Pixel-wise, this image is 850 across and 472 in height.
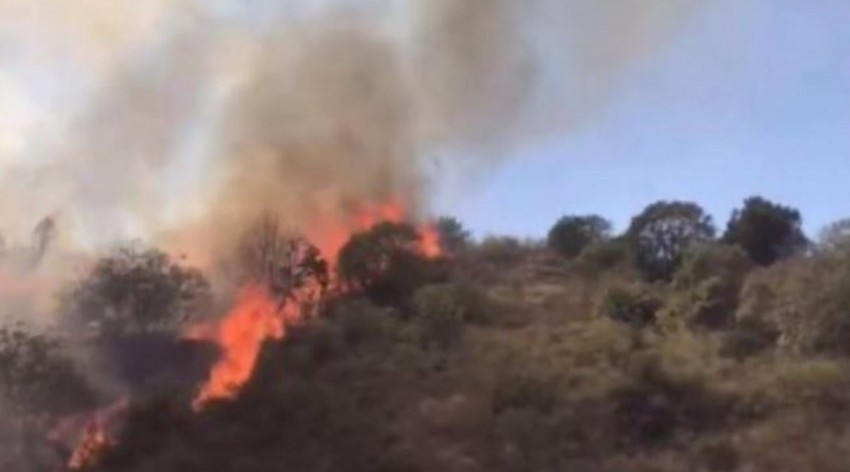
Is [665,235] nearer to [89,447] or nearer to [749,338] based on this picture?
[749,338]

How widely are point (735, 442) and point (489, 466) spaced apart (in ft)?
30.8

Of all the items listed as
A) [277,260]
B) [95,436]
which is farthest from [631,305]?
[95,436]

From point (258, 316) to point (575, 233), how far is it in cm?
3389

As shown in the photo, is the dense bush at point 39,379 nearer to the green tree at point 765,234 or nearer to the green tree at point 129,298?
the green tree at point 129,298

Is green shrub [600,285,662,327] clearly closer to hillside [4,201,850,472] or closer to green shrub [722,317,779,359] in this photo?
hillside [4,201,850,472]

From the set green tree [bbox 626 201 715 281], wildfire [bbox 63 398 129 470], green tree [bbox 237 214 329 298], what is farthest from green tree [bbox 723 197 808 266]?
wildfire [bbox 63 398 129 470]

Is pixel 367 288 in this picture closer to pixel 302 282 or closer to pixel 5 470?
pixel 302 282

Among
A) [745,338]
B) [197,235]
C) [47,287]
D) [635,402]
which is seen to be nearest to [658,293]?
[745,338]

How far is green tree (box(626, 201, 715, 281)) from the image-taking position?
7675 cm

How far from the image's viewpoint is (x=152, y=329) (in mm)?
63031

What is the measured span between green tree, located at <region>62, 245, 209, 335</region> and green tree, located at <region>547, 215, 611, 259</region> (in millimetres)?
35897

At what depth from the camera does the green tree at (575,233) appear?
9250cm

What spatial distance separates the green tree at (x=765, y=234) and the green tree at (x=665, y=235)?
175 cm

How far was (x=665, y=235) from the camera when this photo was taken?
265 feet
